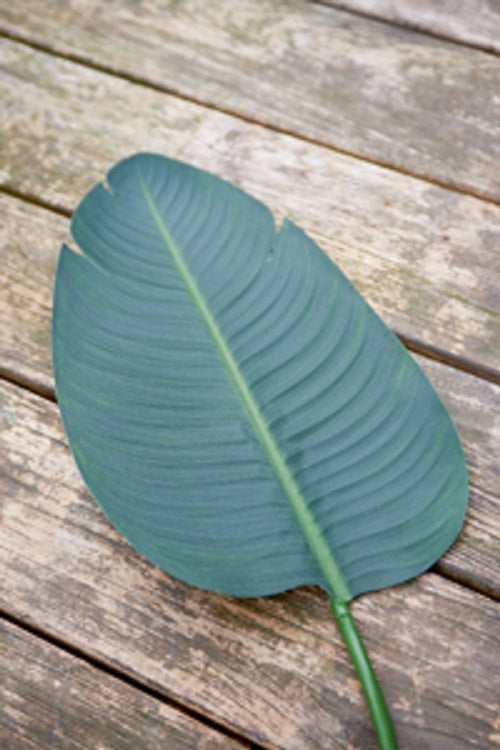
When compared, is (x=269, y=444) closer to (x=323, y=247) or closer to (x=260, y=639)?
(x=260, y=639)

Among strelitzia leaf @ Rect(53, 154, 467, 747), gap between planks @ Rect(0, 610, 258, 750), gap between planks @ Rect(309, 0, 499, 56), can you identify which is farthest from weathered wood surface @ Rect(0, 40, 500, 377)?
gap between planks @ Rect(0, 610, 258, 750)

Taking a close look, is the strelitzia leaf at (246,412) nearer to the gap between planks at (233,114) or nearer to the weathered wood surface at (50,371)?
the weathered wood surface at (50,371)

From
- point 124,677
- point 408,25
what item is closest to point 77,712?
point 124,677

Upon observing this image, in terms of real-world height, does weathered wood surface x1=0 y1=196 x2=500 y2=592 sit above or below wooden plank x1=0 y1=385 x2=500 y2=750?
above

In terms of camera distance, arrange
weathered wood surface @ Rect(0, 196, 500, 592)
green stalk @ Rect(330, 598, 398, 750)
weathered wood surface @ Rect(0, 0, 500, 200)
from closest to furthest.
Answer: green stalk @ Rect(330, 598, 398, 750)
weathered wood surface @ Rect(0, 196, 500, 592)
weathered wood surface @ Rect(0, 0, 500, 200)

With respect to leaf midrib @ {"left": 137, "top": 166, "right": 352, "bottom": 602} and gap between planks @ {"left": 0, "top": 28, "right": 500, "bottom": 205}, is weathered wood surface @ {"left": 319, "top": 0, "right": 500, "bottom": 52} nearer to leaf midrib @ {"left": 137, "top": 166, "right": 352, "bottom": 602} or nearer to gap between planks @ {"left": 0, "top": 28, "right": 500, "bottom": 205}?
gap between planks @ {"left": 0, "top": 28, "right": 500, "bottom": 205}

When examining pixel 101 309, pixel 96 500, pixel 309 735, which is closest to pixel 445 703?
pixel 309 735

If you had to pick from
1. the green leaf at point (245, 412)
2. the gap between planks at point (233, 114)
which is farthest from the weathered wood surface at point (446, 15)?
the green leaf at point (245, 412)
